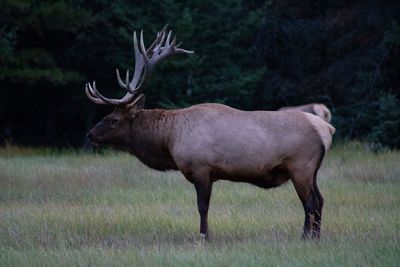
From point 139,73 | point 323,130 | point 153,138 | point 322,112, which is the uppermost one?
point 139,73

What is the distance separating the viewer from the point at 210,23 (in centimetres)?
2347

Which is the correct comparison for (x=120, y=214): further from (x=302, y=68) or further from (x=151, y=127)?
(x=302, y=68)

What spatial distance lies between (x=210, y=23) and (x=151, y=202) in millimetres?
12755

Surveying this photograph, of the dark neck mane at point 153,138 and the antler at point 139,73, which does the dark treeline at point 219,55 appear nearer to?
the antler at point 139,73

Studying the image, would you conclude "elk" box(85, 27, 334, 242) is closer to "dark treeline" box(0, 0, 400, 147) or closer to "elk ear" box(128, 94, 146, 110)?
"elk ear" box(128, 94, 146, 110)

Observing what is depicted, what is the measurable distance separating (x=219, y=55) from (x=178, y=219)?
14349 millimetres

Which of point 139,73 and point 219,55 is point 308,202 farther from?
point 219,55

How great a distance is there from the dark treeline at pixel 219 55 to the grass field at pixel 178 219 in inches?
290

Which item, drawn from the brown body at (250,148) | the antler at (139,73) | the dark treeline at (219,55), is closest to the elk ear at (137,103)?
the antler at (139,73)

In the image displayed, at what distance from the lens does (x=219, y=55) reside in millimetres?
23719

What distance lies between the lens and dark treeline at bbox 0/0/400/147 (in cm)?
2231

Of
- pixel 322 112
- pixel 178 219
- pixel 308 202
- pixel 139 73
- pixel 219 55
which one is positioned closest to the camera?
pixel 308 202

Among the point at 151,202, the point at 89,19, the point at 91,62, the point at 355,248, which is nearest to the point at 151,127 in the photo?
the point at 151,202

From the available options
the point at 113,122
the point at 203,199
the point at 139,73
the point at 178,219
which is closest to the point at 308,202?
the point at 203,199
